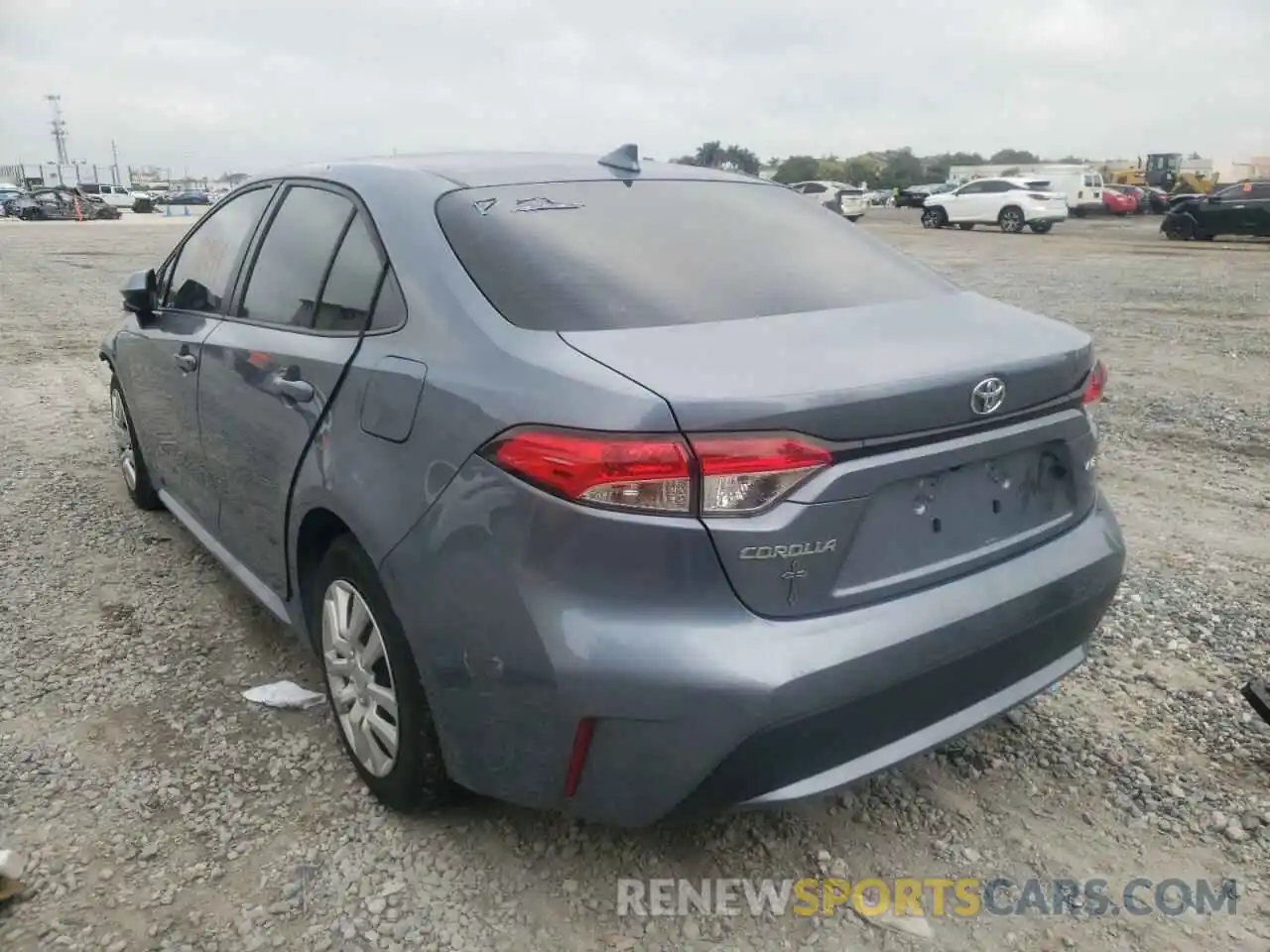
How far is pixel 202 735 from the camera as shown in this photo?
2.96 metres

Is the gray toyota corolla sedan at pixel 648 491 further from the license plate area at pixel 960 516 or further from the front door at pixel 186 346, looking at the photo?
the front door at pixel 186 346

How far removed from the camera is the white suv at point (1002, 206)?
96.0ft

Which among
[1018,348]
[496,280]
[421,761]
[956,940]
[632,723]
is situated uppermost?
[496,280]

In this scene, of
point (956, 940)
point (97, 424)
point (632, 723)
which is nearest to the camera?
point (632, 723)

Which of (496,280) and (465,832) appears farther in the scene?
(465,832)

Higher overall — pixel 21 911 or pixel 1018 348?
pixel 1018 348

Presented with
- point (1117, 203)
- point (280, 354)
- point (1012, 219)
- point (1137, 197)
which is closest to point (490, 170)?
point (280, 354)

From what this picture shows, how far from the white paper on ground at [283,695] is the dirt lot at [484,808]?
51 mm

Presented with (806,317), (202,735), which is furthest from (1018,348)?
(202,735)

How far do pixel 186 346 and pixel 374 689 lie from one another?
5.71 ft

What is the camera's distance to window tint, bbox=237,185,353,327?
2.82 meters

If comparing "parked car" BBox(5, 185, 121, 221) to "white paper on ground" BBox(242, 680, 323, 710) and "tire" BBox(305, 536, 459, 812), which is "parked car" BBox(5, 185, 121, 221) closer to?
"white paper on ground" BBox(242, 680, 323, 710)

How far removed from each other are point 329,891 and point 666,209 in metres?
1.95

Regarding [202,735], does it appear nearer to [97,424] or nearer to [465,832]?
[465,832]
